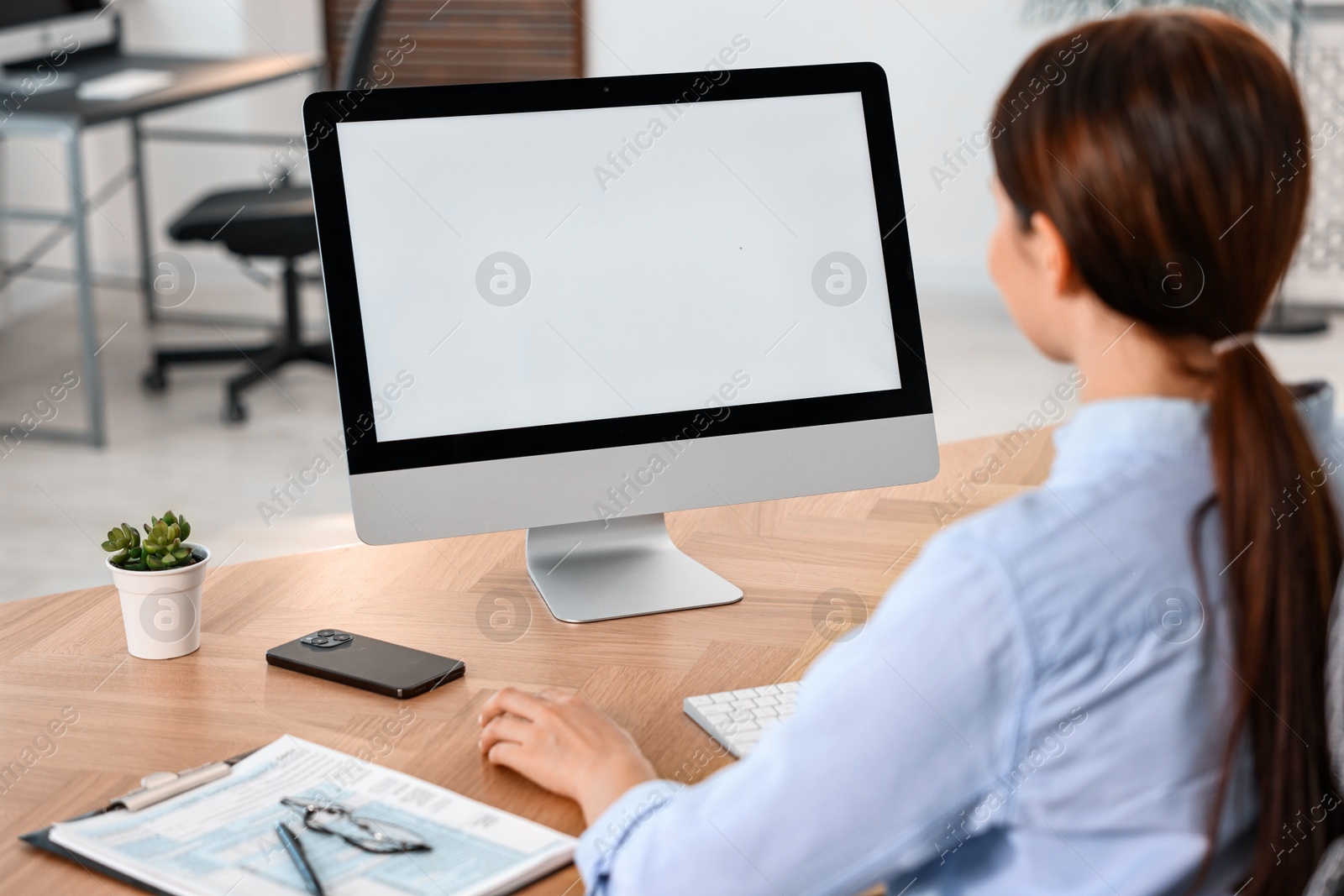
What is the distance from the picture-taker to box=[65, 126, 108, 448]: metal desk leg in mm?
3334

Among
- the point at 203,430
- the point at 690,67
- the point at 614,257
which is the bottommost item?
the point at 203,430

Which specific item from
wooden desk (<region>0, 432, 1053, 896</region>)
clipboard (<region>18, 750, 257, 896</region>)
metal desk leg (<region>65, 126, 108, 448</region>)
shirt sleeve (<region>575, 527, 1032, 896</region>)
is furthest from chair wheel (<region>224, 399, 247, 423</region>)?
shirt sleeve (<region>575, 527, 1032, 896</region>)

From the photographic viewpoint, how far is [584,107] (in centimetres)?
125

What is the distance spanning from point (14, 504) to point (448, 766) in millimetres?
2710

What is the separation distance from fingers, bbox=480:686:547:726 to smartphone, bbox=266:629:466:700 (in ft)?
0.33

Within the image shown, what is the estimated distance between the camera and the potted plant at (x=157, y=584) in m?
1.13

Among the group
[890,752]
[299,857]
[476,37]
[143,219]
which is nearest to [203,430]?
[143,219]

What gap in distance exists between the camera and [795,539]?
143cm

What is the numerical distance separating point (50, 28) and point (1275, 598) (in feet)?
14.5

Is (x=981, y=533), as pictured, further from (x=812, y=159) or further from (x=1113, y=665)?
(x=812, y=159)

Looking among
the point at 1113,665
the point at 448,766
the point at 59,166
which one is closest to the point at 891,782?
Result: the point at 1113,665

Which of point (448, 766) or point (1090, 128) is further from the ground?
point (1090, 128)

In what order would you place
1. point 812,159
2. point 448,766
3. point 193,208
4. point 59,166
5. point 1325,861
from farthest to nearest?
1. point 59,166
2. point 193,208
3. point 812,159
4. point 448,766
5. point 1325,861

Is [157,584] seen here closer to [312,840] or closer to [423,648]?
[423,648]
